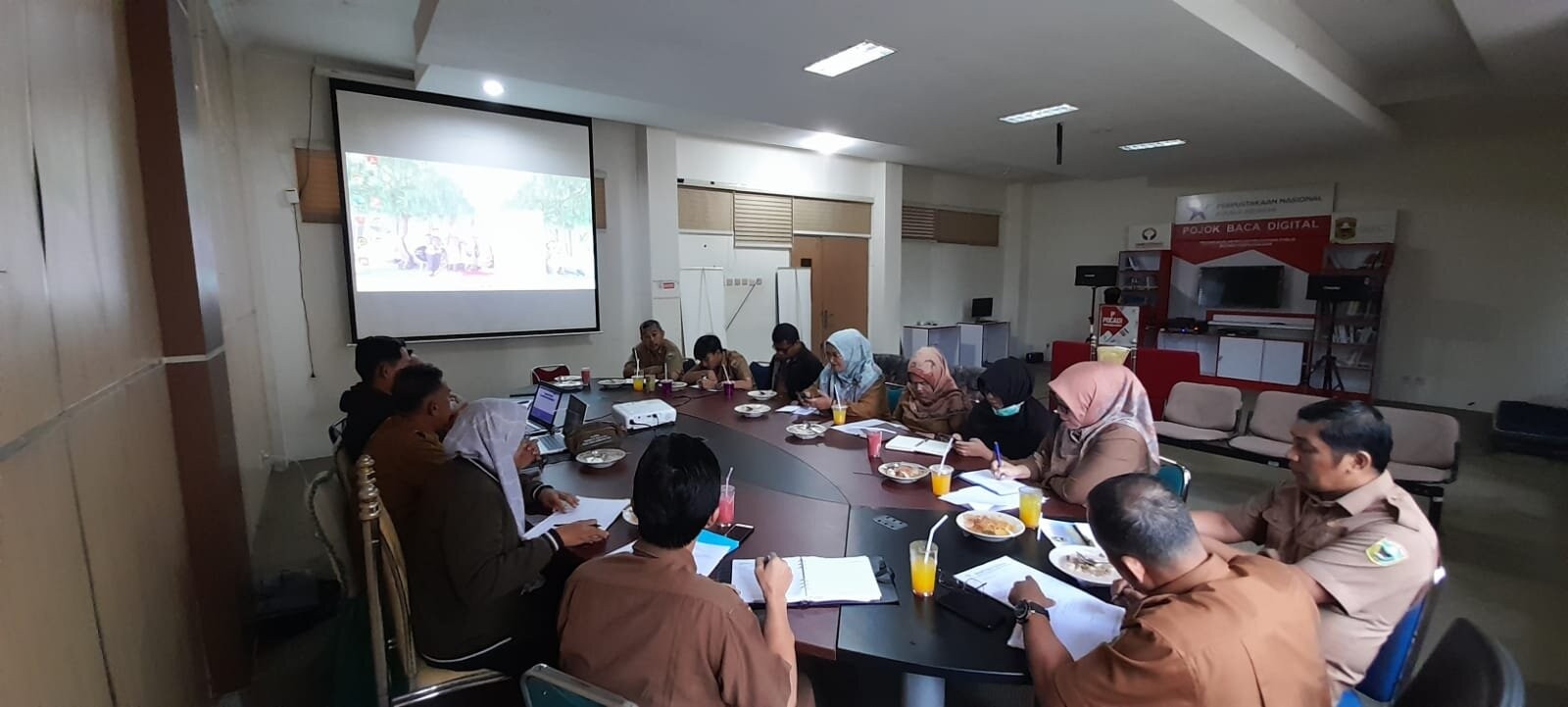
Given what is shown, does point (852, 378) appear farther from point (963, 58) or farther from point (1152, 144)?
point (1152, 144)

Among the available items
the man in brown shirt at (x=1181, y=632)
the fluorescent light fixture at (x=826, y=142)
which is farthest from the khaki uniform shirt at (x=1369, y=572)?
the fluorescent light fixture at (x=826, y=142)

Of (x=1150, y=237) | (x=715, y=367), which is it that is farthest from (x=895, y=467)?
(x=1150, y=237)

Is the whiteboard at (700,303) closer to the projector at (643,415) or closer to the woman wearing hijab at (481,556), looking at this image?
the projector at (643,415)

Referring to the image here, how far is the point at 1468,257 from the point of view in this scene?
22.2 ft

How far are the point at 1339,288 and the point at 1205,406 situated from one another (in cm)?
399

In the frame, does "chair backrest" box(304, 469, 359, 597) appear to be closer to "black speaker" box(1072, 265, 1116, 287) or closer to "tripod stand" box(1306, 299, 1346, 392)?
"black speaker" box(1072, 265, 1116, 287)

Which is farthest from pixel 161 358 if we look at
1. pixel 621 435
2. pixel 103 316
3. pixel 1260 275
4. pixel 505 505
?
pixel 1260 275

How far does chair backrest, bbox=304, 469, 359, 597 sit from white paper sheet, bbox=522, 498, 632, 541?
2.06ft

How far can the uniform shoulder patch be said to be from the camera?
153 cm

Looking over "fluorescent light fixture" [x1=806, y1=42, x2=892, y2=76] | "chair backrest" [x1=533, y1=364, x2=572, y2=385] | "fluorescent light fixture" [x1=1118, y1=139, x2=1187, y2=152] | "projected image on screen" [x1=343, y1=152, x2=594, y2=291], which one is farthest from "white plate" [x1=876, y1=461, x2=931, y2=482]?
"fluorescent light fixture" [x1=1118, y1=139, x2=1187, y2=152]

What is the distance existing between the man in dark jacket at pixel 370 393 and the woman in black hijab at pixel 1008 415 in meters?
2.45

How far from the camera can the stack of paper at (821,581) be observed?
1.57 m

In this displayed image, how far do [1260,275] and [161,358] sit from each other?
989 cm

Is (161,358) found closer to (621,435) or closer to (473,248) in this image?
(621,435)
